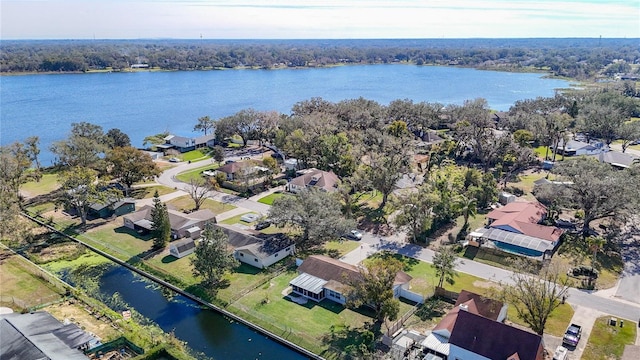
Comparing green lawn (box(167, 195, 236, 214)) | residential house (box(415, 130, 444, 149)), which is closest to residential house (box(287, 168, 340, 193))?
green lawn (box(167, 195, 236, 214))

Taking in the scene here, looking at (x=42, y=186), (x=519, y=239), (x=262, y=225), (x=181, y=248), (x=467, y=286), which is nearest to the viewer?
(x=467, y=286)

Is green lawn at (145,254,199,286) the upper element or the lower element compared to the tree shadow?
lower

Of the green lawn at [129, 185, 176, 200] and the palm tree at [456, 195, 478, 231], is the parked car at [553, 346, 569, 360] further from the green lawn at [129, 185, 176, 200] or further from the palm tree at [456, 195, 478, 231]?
the green lawn at [129, 185, 176, 200]

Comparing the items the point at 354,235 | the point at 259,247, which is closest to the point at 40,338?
the point at 259,247

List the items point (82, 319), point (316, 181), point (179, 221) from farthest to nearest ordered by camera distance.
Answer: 1. point (316, 181)
2. point (179, 221)
3. point (82, 319)

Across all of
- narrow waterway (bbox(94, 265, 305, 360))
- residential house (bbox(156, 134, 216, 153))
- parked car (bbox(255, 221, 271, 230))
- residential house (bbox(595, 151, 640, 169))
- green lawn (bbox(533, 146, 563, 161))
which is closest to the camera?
narrow waterway (bbox(94, 265, 305, 360))

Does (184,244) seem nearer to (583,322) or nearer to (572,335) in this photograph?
(572,335)
